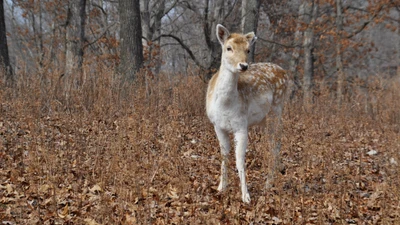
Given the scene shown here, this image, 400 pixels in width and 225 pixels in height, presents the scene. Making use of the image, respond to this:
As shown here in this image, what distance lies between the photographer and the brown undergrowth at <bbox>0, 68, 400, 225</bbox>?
436cm

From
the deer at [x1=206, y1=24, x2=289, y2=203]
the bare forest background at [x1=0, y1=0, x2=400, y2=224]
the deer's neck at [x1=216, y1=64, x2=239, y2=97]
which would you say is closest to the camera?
the bare forest background at [x1=0, y1=0, x2=400, y2=224]

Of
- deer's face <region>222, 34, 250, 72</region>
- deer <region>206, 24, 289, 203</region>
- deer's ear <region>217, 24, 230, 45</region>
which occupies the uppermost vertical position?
deer's ear <region>217, 24, 230, 45</region>

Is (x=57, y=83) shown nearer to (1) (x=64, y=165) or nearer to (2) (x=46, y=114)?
(2) (x=46, y=114)

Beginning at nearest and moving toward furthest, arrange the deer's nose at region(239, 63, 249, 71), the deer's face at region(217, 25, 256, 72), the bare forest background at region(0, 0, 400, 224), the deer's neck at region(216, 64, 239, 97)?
the bare forest background at region(0, 0, 400, 224) → the deer's nose at region(239, 63, 249, 71) → the deer's face at region(217, 25, 256, 72) → the deer's neck at region(216, 64, 239, 97)

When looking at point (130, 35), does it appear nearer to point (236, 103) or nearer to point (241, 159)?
point (236, 103)

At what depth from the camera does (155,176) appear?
5.53 m

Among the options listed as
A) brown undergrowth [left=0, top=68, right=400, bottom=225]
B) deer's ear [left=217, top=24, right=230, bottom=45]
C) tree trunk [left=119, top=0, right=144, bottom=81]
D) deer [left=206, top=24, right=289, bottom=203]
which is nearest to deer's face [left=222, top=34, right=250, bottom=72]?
deer [left=206, top=24, right=289, bottom=203]

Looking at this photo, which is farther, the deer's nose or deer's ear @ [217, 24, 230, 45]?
deer's ear @ [217, 24, 230, 45]

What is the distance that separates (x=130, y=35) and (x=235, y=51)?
6622 mm

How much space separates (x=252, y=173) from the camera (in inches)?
249

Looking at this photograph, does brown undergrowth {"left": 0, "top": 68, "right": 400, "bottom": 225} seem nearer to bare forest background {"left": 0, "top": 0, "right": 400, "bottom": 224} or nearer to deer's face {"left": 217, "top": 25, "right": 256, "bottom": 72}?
bare forest background {"left": 0, "top": 0, "right": 400, "bottom": 224}

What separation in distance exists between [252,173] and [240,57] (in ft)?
6.60

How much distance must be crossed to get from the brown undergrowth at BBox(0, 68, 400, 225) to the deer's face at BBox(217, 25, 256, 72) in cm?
105

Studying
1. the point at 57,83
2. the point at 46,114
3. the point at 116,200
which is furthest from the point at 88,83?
the point at 116,200
